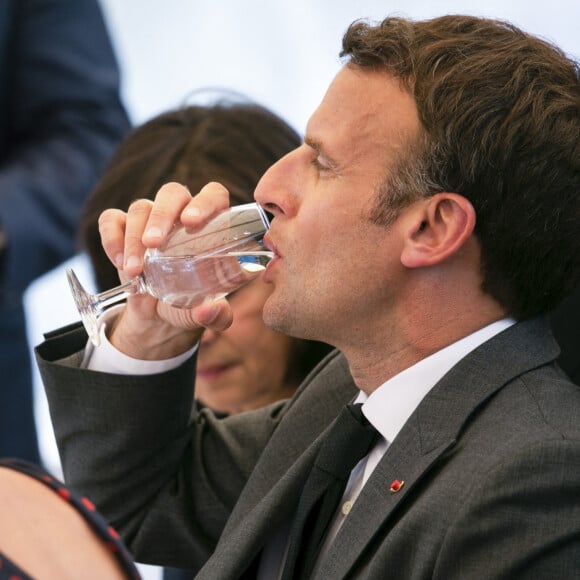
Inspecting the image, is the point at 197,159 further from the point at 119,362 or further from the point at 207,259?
the point at 207,259

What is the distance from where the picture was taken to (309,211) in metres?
1.59

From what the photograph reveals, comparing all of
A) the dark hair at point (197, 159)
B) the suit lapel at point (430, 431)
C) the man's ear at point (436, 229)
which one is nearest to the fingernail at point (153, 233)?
the man's ear at point (436, 229)

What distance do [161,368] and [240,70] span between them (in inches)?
64.4

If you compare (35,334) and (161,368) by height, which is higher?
(161,368)

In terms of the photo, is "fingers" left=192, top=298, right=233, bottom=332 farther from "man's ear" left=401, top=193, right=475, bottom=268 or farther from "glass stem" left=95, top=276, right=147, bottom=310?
"man's ear" left=401, top=193, right=475, bottom=268

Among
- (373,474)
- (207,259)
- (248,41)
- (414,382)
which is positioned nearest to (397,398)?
(414,382)

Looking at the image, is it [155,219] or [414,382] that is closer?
[414,382]

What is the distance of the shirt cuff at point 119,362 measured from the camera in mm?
1859

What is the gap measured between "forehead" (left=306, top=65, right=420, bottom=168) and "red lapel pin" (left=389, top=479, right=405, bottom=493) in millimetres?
453

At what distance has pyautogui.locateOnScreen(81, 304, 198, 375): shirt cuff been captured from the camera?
1.86 m

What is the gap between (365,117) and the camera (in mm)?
1581

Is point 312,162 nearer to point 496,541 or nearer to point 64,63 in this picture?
point 496,541

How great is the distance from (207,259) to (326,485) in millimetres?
359

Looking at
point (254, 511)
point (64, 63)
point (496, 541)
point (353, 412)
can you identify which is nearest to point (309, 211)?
point (353, 412)
